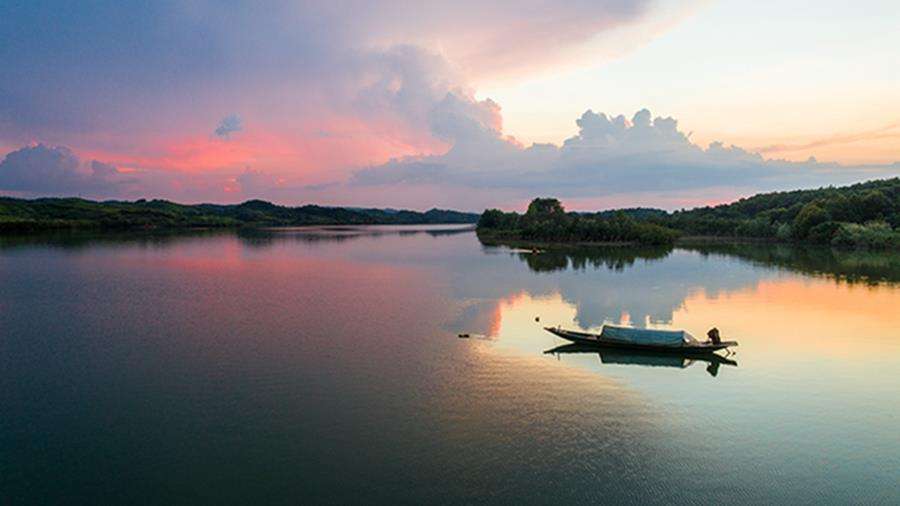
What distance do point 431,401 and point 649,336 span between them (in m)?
Result: 11.5

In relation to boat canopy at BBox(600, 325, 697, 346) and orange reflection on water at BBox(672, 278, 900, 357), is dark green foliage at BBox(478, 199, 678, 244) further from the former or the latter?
boat canopy at BBox(600, 325, 697, 346)

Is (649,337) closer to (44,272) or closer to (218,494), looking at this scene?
(218,494)

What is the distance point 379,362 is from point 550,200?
112861 mm

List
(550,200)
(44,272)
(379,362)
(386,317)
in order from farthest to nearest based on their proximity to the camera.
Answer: (550,200) → (44,272) → (386,317) → (379,362)

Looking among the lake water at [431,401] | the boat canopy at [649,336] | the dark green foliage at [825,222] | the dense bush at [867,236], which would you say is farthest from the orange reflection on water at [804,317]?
the dark green foliage at [825,222]

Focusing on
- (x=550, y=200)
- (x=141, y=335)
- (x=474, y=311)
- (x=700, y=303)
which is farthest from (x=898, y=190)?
(x=141, y=335)

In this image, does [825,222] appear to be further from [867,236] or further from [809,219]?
[867,236]

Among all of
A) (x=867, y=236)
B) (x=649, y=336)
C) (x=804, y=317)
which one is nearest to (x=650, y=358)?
(x=649, y=336)

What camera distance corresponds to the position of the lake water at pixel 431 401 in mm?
13406

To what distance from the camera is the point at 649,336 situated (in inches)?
972

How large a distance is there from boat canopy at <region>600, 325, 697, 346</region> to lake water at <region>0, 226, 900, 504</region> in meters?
0.99

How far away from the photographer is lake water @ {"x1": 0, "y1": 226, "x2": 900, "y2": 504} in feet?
44.0

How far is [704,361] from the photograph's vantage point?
24.1 meters

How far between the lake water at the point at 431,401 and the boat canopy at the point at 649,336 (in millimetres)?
986
